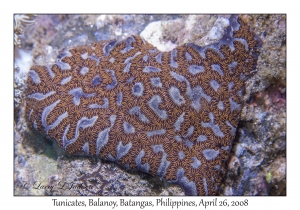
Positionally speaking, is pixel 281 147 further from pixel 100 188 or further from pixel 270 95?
pixel 100 188

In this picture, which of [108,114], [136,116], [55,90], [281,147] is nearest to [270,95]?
[281,147]

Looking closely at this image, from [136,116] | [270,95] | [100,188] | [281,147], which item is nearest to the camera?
[136,116]

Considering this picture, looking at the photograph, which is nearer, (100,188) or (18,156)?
(100,188)

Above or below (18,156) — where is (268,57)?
above

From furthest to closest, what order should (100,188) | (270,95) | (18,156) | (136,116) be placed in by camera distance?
(18,156) < (270,95) < (100,188) < (136,116)
